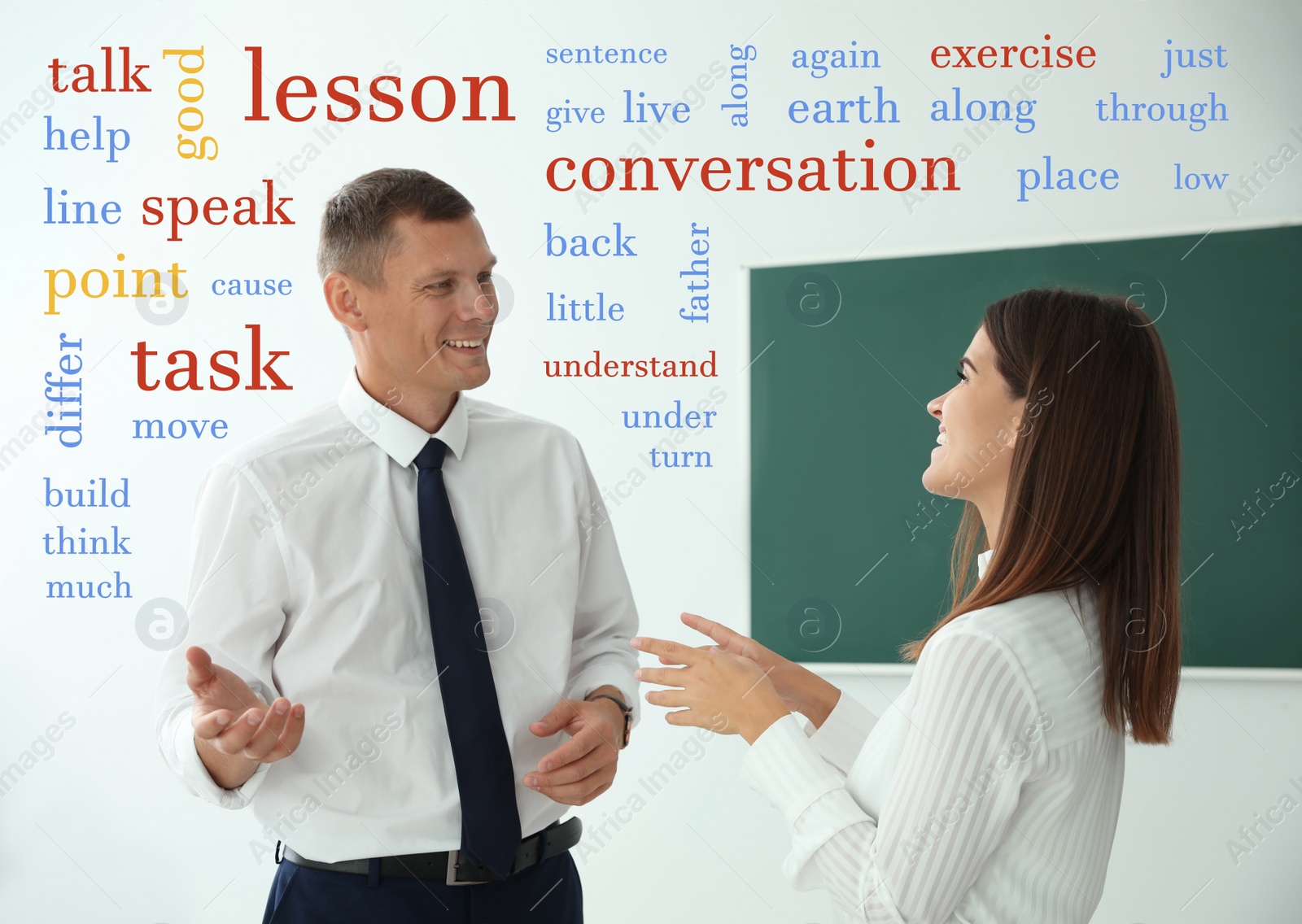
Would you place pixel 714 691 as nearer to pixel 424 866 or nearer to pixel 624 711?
pixel 624 711

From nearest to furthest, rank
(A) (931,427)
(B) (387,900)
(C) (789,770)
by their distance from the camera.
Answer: (C) (789,770) → (B) (387,900) → (A) (931,427)

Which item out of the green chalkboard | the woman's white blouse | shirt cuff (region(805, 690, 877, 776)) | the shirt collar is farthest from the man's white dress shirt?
the green chalkboard

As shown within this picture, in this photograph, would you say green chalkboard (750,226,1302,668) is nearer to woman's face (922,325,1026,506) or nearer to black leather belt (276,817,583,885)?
woman's face (922,325,1026,506)

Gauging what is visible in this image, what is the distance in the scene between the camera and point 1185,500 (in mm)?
2707

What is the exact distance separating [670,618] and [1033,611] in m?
1.73

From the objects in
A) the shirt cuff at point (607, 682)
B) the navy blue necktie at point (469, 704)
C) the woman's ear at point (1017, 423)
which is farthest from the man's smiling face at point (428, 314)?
the woman's ear at point (1017, 423)

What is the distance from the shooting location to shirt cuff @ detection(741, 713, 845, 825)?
1305 millimetres

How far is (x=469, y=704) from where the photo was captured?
1.53 meters

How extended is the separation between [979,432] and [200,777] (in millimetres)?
1184

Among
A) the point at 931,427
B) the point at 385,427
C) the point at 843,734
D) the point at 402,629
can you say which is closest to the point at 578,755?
the point at 402,629

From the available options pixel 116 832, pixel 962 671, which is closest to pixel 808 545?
pixel 962 671

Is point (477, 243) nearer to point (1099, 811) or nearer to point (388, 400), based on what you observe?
point (388, 400)

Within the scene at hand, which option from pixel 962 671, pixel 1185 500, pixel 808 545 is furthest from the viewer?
pixel 808 545

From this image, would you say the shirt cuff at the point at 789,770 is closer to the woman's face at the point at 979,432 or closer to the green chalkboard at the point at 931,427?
the woman's face at the point at 979,432
